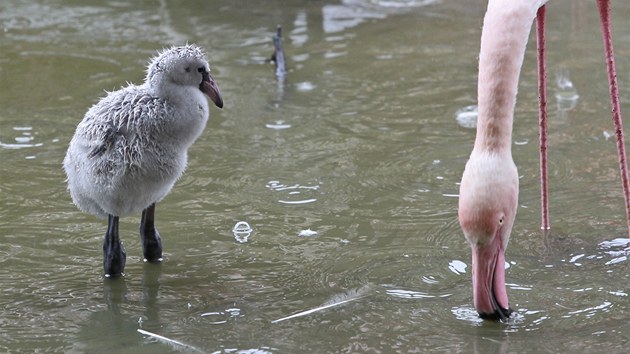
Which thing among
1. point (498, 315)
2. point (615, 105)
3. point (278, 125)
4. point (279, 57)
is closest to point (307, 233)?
point (498, 315)

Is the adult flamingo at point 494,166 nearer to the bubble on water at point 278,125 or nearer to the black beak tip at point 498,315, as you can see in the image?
the black beak tip at point 498,315

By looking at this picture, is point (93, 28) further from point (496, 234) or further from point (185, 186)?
point (496, 234)

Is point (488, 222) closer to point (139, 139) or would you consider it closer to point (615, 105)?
point (615, 105)

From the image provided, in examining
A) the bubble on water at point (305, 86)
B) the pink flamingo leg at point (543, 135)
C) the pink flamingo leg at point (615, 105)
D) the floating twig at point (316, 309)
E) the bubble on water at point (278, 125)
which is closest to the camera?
the floating twig at point (316, 309)

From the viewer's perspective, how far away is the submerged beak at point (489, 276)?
439 cm

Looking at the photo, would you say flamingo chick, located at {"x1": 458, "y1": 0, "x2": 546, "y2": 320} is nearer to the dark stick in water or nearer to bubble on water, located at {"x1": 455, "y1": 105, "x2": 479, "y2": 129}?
bubble on water, located at {"x1": 455, "y1": 105, "x2": 479, "y2": 129}

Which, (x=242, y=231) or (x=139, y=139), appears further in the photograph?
(x=242, y=231)

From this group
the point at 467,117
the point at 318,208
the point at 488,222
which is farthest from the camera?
the point at 467,117

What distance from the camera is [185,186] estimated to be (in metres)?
6.55

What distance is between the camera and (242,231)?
586 centimetres

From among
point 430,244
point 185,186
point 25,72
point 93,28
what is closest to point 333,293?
point 430,244

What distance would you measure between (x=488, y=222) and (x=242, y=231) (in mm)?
Answer: 1830

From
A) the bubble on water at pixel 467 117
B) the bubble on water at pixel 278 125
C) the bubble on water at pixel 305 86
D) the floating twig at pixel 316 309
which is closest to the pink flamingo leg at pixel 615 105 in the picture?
the floating twig at pixel 316 309

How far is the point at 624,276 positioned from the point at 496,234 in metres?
0.99
